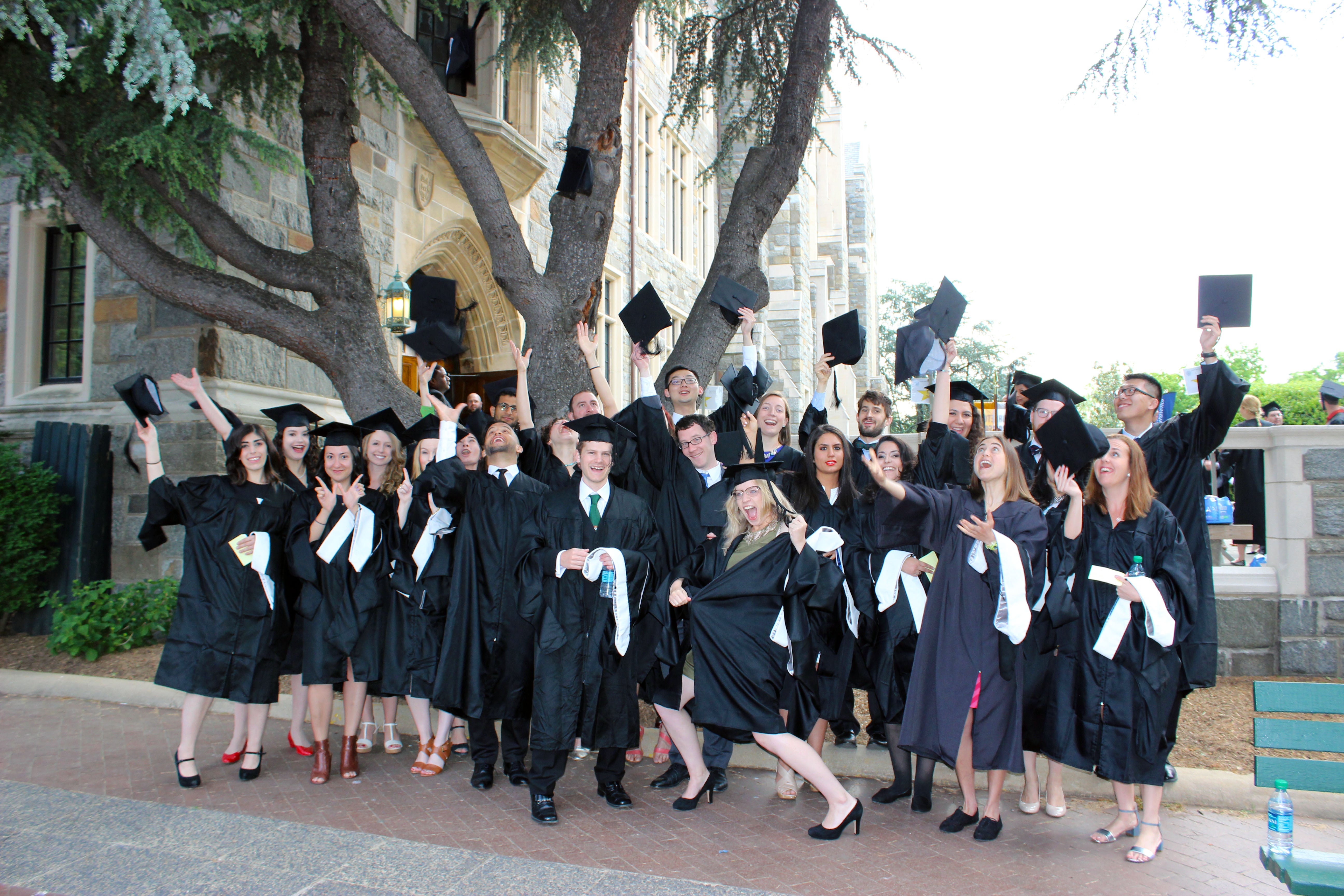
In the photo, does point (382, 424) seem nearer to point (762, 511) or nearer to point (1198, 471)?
point (762, 511)

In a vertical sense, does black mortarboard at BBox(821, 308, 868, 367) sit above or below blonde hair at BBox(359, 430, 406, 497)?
above

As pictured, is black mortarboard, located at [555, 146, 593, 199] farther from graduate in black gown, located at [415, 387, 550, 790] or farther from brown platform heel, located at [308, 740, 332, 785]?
brown platform heel, located at [308, 740, 332, 785]

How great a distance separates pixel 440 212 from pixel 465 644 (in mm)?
7252

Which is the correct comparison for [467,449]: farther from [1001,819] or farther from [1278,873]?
[1278,873]

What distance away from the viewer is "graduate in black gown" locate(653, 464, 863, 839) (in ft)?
13.3

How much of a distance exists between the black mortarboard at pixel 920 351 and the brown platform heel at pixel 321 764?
3.70m

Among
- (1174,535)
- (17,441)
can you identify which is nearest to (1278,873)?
(1174,535)

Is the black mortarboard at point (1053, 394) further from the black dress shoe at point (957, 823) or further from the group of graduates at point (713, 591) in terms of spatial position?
the black dress shoe at point (957, 823)

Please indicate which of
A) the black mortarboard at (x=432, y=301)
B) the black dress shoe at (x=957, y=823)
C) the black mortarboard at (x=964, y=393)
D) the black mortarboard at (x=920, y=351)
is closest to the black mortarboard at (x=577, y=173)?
the black mortarboard at (x=432, y=301)

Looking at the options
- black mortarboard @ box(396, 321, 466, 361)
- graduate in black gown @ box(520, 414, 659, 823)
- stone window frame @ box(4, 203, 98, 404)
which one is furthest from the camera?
stone window frame @ box(4, 203, 98, 404)

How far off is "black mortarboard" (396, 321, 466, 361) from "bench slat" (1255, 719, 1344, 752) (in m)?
4.31

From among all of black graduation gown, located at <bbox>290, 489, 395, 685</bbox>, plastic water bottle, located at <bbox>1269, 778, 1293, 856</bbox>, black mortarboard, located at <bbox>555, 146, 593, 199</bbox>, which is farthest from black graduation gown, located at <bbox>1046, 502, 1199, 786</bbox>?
black mortarboard, located at <bbox>555, 146, 593, 199</bbox>

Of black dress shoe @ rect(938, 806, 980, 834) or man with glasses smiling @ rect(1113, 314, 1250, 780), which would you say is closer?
black dress shoe @ rect(938, 806, 980, 834)

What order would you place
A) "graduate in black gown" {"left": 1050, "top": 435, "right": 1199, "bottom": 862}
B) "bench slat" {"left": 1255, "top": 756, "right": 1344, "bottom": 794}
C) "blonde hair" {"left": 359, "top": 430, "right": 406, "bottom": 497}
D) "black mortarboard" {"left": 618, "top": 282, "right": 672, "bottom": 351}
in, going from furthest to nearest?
"black mortarboard" {"left": 618, "top": 282, "right": 672, "bottom": 351}
"blonde hair" {"left": 359, "top": 430, "right": 406, "bottom": 497}
"graduate in black gown" {"left": 1050, "top": 435, "right": 1199, "bottom": 862}
"bench slat" {"left": 1255, "top": 756, "right": 1344, "bottom": 794}
